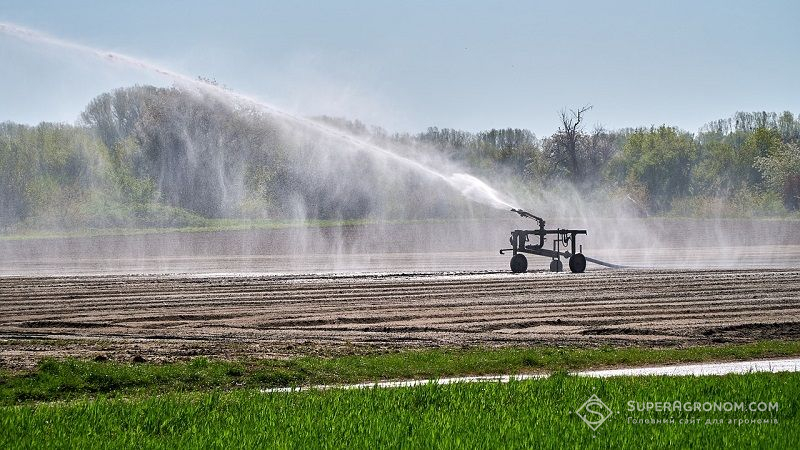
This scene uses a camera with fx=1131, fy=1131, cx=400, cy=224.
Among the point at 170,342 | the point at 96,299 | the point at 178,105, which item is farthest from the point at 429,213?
the point at 170,342

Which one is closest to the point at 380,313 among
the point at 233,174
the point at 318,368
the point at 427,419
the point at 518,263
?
the point at 318,368

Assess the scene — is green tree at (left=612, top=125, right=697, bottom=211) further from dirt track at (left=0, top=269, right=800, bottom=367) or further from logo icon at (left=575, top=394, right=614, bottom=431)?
logo icon at (left=575, top=394, right=614, bottom=431)

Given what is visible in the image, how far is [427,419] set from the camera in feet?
45.2

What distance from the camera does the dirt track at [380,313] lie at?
24.6 metres

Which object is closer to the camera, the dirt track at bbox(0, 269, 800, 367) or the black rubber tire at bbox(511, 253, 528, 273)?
the dirt track at bbox(0, 269, 800, 367)

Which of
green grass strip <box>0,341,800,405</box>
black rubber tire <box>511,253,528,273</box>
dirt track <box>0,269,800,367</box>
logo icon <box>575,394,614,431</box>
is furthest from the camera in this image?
black rubber tire <box>511,253,528,273</box>

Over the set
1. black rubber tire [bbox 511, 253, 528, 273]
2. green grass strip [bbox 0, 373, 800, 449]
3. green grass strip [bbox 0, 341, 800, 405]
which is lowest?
green grass strip [bbox 0, 341, 800, 405]

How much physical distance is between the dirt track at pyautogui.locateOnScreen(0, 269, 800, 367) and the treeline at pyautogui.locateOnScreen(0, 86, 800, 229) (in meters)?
28.0

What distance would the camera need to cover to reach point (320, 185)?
88750mm

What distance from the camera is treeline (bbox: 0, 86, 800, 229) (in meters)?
85.8

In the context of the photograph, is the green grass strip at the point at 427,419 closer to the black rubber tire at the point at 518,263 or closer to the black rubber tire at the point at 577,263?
the black rubber tire at the point at 577,263

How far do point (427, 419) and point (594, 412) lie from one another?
2.14m

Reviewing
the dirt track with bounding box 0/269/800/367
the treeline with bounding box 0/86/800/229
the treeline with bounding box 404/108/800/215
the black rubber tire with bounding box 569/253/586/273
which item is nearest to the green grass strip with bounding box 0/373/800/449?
the dirt track with bounding box 0/269/800/367

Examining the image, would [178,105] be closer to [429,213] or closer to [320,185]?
[320,185]
